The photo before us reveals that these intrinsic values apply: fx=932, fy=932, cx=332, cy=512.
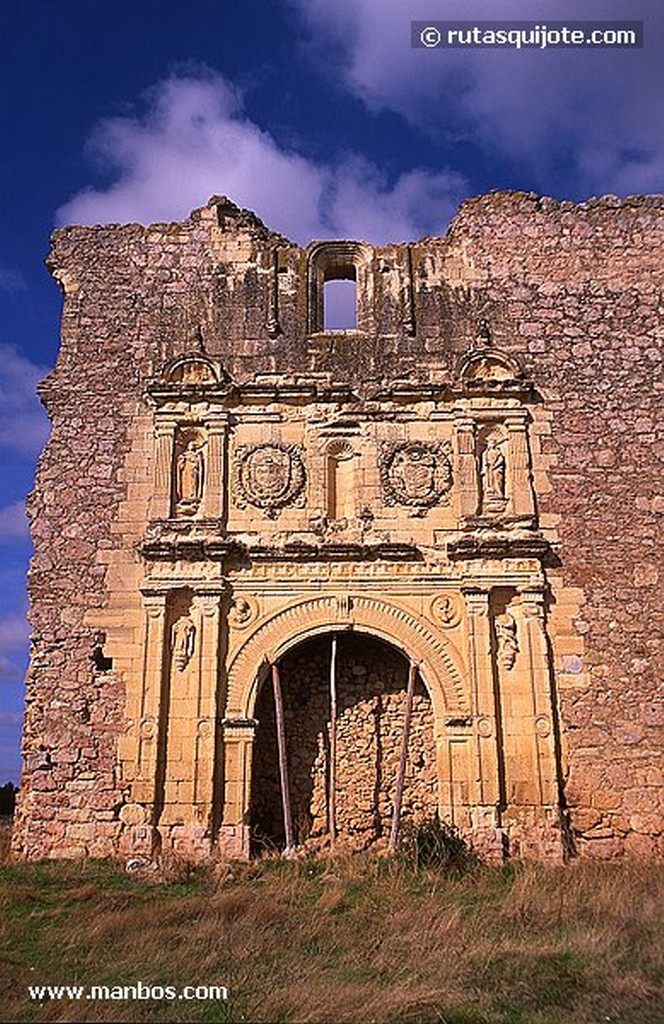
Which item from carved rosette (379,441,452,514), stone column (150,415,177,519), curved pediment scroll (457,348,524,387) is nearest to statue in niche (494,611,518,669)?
carved rosette (379,441,452,514)

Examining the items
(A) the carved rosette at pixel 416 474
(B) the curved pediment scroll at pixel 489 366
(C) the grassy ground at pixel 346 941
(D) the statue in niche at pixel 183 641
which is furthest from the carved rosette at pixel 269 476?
(C) the grassy ground at pixel 346 941

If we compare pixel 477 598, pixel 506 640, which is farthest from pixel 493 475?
pixel 506 640

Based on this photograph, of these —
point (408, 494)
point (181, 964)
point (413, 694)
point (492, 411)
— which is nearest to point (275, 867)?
point (413, 694)

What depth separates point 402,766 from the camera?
997cm

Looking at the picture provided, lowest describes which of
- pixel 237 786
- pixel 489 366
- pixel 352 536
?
pixel 237 786

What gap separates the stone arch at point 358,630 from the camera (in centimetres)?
1005

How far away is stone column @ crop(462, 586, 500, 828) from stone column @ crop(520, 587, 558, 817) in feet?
1.37

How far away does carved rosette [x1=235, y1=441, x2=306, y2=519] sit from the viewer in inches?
426

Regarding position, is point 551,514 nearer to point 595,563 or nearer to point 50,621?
point 595,563

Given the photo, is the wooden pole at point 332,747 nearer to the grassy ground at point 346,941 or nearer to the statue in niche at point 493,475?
the grassy ground at point 346,941

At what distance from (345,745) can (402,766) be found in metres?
0.78

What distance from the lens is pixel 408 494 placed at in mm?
10773

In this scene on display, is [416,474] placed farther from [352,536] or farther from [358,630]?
[358,630]

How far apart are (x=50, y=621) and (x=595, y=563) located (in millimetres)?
6159
